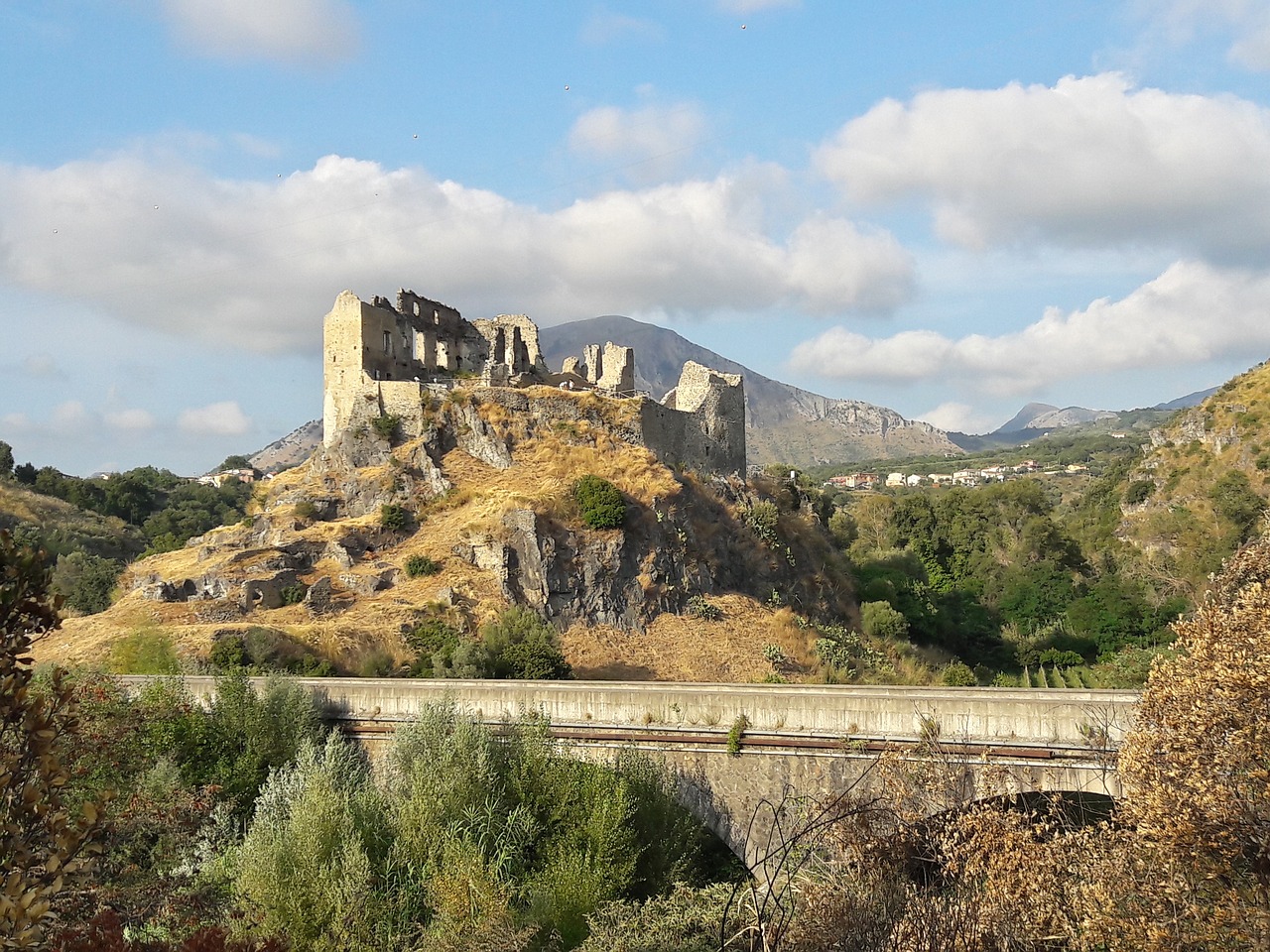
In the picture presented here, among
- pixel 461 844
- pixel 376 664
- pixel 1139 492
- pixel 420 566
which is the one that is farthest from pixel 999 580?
pixel 461 844

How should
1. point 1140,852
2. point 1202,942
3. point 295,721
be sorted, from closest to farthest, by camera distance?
1. point 1202,942
2. point 1140,852
3. point 295,721

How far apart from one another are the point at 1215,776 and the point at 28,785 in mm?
10999

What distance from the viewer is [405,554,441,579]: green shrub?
33969 mm

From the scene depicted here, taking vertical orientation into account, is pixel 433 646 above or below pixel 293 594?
below

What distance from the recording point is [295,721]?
20562 millimetres

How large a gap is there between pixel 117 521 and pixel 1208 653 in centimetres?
7289

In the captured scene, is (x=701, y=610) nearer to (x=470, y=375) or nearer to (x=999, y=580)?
(x=470, y=375)

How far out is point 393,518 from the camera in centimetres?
3653

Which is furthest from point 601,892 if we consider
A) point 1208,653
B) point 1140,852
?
point 1208,653

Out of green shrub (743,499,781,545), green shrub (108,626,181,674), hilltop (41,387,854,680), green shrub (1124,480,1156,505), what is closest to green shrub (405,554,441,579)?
hilltop (41,387,854,680)

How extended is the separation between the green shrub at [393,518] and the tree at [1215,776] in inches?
1119

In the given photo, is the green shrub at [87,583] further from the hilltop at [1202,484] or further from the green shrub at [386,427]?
the hilltop at [1202,484]

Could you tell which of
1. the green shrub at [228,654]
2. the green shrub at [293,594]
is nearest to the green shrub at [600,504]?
the green shrub at [293,594]

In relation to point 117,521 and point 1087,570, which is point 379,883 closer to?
point 1087,570
